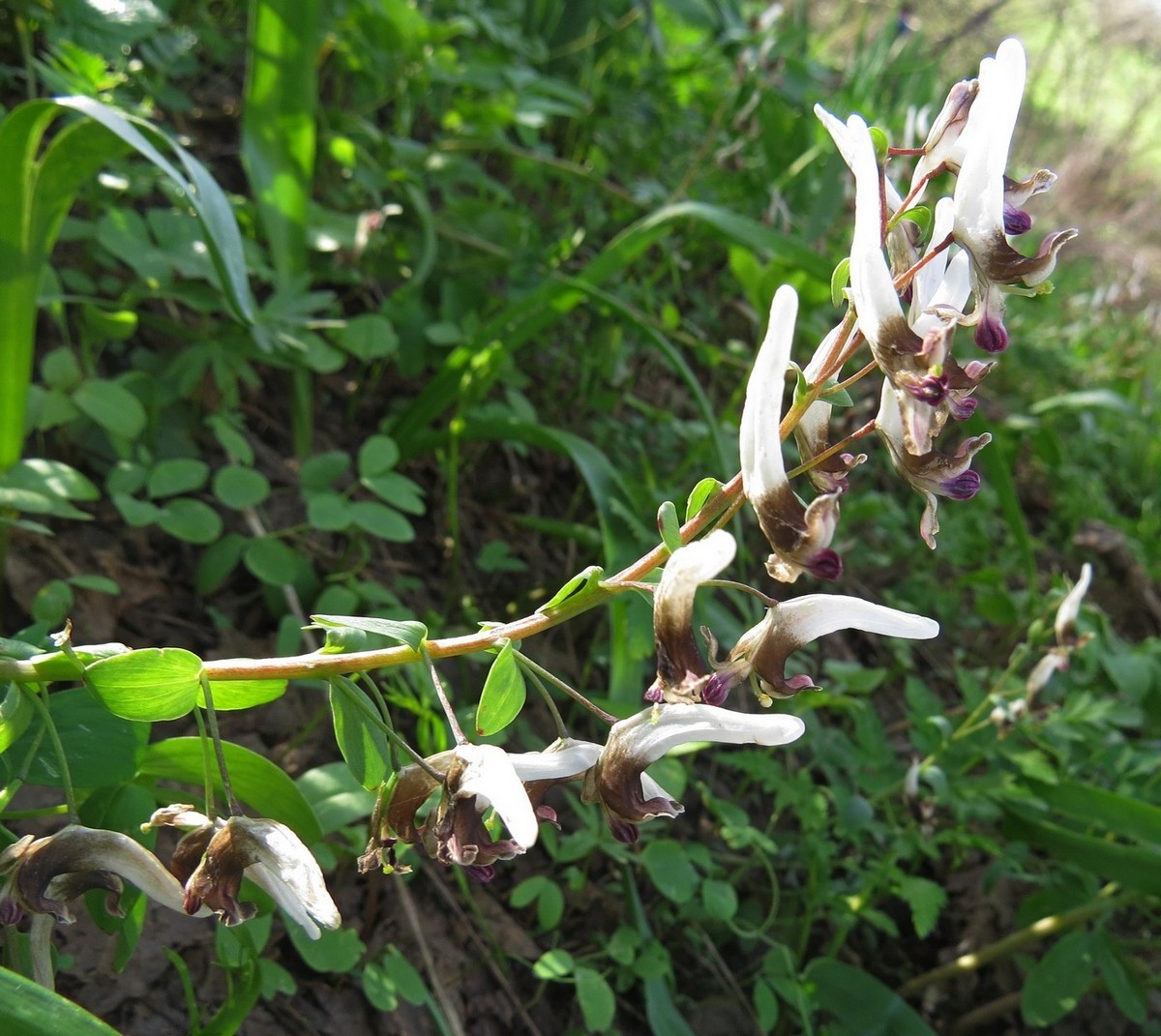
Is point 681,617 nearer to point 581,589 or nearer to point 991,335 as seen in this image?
point 581,589

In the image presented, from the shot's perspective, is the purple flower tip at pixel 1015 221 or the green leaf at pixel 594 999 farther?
the green leaf at pixel 594 999

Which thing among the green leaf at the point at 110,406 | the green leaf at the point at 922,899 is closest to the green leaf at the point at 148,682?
the green leaf at the point at 110,406

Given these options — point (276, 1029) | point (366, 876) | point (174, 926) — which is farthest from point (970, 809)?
point (174, 926)

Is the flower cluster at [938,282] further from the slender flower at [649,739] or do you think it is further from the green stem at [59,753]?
the green stem at [59,753]

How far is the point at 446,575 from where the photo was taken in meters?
2.01

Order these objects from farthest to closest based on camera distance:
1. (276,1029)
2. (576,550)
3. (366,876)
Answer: (576,550), (366,876), (276,1029)

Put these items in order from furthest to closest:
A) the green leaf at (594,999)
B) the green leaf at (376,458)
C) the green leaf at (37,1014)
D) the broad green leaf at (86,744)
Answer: the green leaf at (376,458) < the green leaf at (594,999) < the broad green leaf at (86,744) < the green leaf at (37,1014)

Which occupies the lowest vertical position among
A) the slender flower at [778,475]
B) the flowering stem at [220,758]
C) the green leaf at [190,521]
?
the green leaf at [190,521]

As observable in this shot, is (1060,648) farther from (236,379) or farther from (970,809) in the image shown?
(236,379)

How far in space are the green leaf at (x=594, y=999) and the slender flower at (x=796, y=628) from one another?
79 cm

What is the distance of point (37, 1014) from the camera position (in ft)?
2.14

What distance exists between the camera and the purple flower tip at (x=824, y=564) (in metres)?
0.66

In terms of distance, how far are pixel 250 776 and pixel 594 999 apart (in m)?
0.62

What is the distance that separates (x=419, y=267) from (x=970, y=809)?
132cm
